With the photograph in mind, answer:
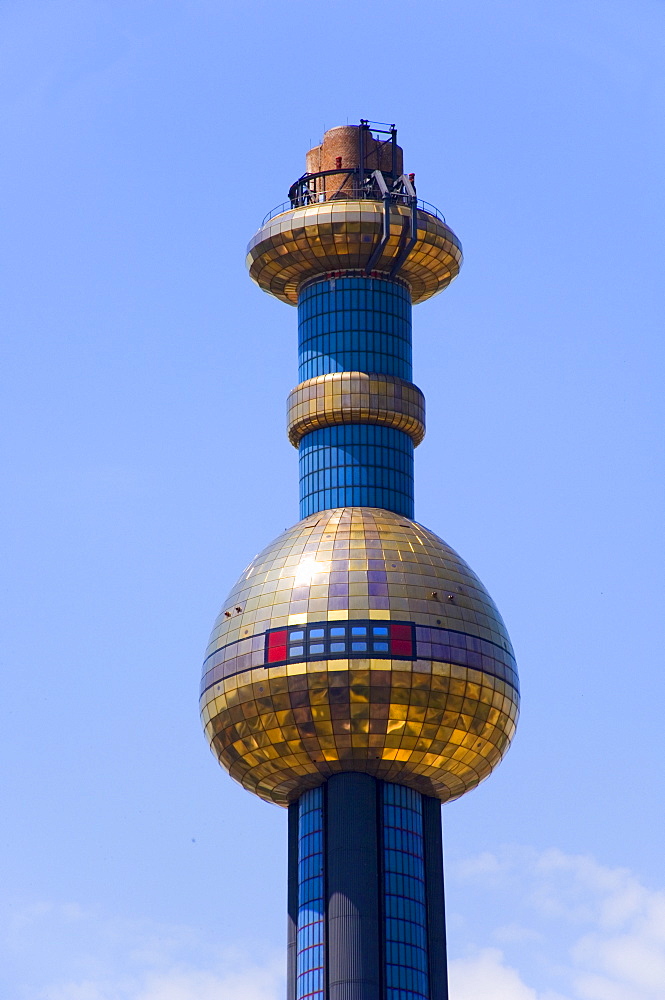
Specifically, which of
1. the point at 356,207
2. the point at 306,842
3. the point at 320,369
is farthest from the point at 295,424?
the point at 306,842

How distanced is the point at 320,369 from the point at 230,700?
823 inches

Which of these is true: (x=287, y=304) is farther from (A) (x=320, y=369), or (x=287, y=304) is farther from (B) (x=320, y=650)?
(B) (x=320, y=650)

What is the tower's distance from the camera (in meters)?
126

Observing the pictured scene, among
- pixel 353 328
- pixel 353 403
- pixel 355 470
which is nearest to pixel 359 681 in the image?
pixel 355 470

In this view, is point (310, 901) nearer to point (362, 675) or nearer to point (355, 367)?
point (362, 675)

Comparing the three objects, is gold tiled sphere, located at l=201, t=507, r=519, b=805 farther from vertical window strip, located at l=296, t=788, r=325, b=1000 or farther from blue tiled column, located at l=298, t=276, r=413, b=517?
blue tiled column, located at l=298, t=276, r=413, b=517

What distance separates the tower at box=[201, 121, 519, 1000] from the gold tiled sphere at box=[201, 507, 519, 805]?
10 centimetres

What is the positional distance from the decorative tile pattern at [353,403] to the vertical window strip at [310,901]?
68.5 ft

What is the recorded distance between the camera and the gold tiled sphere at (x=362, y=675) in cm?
12606

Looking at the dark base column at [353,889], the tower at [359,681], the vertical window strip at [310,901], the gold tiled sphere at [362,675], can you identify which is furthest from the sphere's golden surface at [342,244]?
the vertical window strip at [310,901]

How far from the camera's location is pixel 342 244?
459 feet

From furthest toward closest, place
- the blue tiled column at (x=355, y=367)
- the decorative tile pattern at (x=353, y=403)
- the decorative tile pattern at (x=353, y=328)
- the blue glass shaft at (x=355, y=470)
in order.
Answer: the decorative tile pattern at (x=353, y=328) → the decorative tile pattern at (x=353, y=403) → the blue tiled column at (x=355, y=367) → the blue glass shaft at (x=355, y=470)

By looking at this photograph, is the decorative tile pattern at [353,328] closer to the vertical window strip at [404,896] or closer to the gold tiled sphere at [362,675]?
the gold tiled sphere at [362,675]

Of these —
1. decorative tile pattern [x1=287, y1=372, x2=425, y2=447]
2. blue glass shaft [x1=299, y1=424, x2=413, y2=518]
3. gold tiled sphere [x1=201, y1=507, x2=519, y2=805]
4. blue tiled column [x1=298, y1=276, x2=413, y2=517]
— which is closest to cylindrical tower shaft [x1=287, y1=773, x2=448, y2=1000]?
gold tiled sphere [x1=201, y1=507, x2=519, y2=805]
